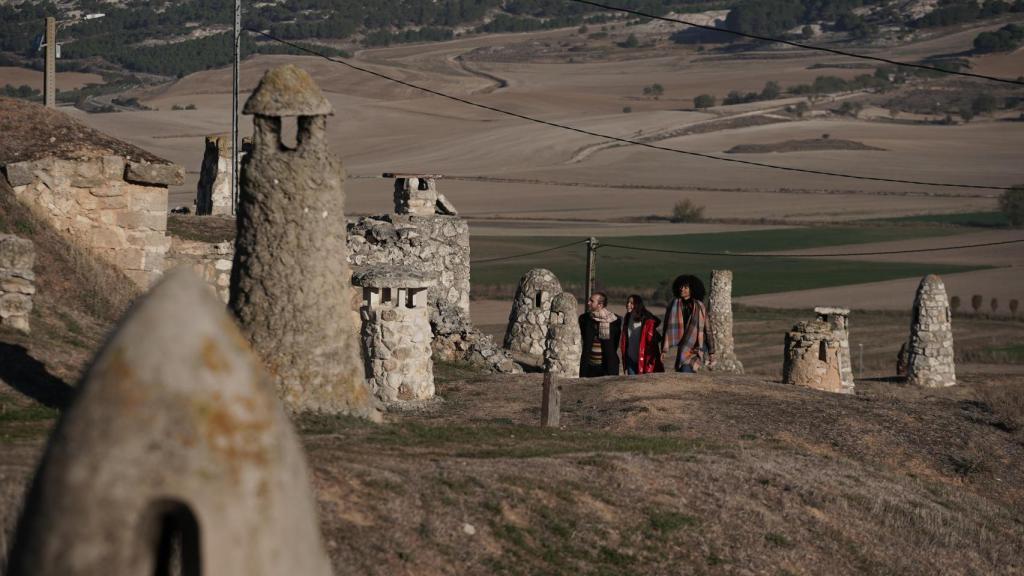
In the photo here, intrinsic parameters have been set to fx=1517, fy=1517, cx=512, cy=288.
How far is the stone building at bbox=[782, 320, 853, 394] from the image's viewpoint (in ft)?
77.4

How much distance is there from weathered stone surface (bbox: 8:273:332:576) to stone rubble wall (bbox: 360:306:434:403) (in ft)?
45.2

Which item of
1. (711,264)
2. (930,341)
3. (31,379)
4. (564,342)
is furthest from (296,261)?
(711,264)

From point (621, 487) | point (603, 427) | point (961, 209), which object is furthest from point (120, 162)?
point (961, 209)

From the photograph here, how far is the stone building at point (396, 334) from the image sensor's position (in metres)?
18.3

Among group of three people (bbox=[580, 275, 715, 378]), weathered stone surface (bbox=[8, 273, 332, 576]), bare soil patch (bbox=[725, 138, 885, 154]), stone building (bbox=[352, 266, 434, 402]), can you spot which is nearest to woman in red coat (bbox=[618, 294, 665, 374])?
group of three people (bbox=[580, 275, 715, 378])

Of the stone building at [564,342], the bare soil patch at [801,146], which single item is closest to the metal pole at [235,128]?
the stone building at [564,342]

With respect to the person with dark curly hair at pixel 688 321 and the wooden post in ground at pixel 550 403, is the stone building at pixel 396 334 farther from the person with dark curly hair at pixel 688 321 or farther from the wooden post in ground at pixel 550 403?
the person with dark curly hair at pixel 688 321

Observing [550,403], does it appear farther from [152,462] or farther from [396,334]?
[152,462]

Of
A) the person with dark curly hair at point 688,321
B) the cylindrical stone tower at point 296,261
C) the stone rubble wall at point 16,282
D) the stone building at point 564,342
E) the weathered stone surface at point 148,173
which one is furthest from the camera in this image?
the stone building at point 564,342

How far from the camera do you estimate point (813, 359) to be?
23.7 m

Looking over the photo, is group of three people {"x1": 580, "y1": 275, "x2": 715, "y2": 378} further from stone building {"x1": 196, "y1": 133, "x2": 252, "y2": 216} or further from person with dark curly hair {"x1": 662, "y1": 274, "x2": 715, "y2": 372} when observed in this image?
stone building {"x1": 196, "y1": 133, "x2": 252, "y2": 216}

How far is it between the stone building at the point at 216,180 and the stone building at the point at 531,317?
5454 millimetres

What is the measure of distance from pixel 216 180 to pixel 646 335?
10133 millimetres

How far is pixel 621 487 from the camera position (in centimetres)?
1184
